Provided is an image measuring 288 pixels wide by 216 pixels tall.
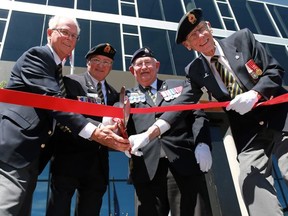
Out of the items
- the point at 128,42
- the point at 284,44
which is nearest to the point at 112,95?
the point at 128,42

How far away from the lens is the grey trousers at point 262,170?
1.84 meters

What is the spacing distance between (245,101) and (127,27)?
960cm

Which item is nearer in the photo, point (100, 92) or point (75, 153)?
point (75, 153)

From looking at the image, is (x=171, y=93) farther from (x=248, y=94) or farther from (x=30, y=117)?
(x=30, y=117)

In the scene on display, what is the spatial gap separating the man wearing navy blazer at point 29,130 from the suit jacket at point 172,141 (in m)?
0.38


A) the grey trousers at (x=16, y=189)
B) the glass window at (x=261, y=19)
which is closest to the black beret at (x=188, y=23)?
the grey trousers at (x=16, y=189)

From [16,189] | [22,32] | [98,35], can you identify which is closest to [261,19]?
[98,35]

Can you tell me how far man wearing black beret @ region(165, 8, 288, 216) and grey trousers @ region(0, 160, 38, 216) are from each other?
4.02 ft

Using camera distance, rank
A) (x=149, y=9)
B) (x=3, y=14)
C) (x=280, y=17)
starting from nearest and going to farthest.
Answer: (x=3, y=14)
(x=149, y=9)
(x=280, y=17)

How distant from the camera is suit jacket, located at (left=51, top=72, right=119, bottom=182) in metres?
2.38

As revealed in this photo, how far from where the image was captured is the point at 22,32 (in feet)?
32.1

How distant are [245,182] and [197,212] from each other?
1.67 ft

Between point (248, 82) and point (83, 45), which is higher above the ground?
point (83, 45)

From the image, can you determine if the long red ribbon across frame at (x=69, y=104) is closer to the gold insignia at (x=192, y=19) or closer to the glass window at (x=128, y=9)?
the gold insignia at (x=192, y=19)
